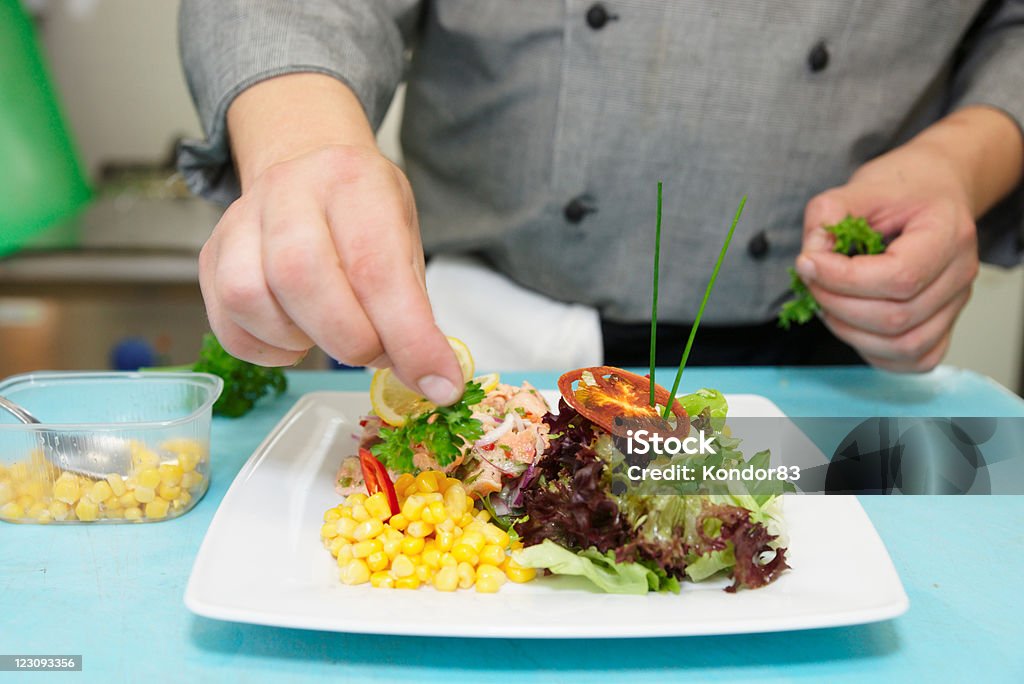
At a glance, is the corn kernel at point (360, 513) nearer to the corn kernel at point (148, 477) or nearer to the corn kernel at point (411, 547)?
the corn kernel at point (411, 547)

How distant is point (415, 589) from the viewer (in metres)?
1.04

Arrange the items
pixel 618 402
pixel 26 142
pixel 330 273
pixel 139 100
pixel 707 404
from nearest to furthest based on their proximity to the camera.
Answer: pixel 330 273 → pixel 618 402 → pixel 707 404 → pixel 26 142 → pixel 139 100

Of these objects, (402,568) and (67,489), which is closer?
(402,568)

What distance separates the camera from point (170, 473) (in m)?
1.23

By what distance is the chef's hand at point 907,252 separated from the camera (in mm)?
1543

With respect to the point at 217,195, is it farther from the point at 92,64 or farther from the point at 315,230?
the point at 92,64

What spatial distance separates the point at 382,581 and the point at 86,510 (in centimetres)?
47

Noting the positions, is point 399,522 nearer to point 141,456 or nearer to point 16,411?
point 141,456

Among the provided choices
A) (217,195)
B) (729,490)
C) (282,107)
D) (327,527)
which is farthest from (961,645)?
(217,195)

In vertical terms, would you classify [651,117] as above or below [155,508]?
above

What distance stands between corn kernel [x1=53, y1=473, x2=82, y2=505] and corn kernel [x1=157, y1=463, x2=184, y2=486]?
0.11 metres

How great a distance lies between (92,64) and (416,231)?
12.7ft

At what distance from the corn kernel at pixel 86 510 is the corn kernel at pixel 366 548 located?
413 mm

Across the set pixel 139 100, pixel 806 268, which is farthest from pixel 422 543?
pixel 139 100
